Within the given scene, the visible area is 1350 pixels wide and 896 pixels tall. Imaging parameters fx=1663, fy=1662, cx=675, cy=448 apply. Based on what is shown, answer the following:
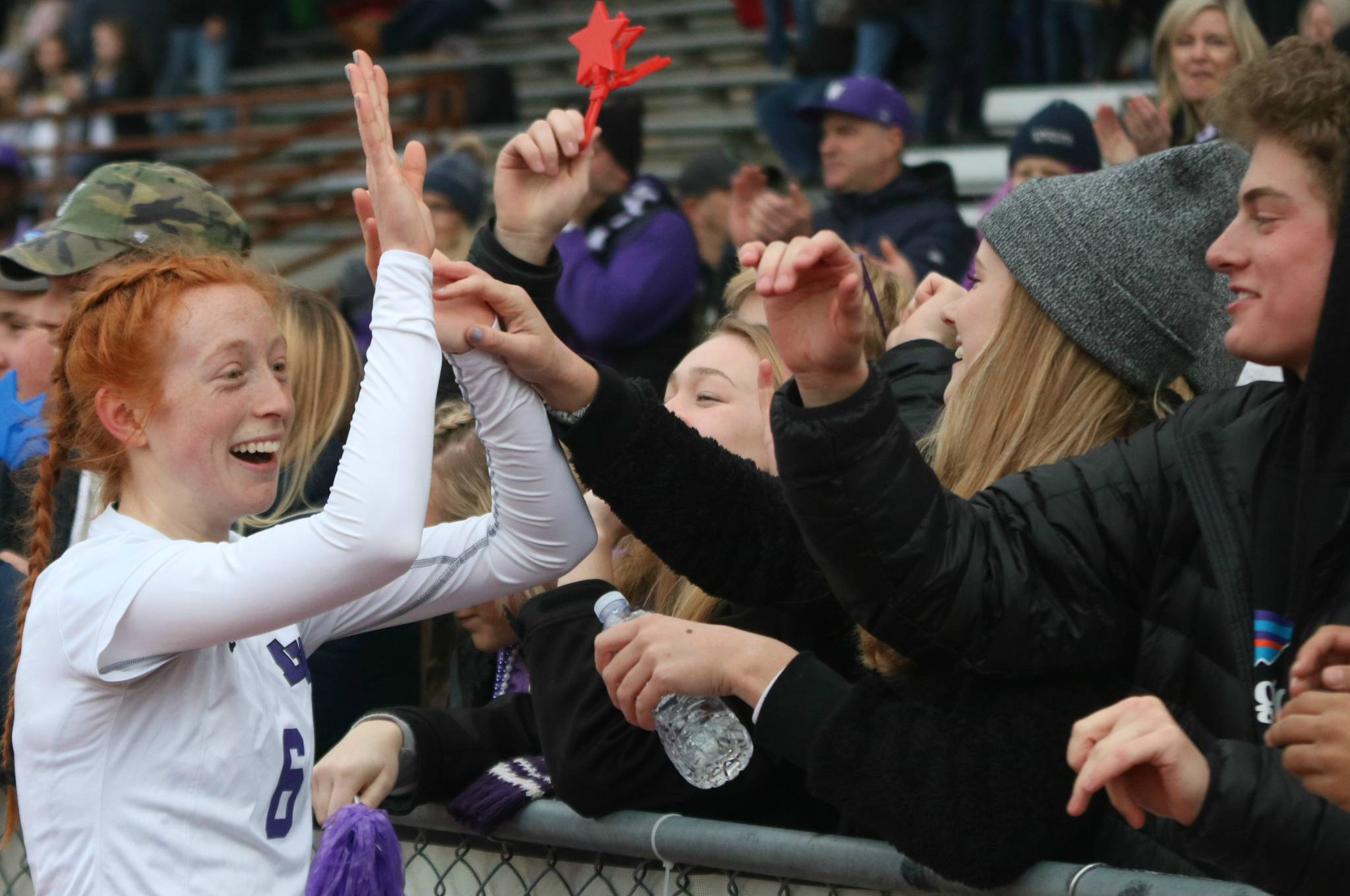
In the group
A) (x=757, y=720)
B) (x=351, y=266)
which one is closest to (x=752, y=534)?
(x=757, y=720)

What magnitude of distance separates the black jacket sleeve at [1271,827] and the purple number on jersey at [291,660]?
1.28 m

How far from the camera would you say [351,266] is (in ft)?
20.7

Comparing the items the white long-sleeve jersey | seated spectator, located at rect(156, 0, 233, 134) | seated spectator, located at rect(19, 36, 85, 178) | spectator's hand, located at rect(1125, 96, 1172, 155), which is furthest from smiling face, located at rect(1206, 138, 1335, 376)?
seated spectator, located at rect(156, 0, 233, 134)

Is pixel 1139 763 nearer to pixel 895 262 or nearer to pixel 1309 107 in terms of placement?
pixel 1309 107

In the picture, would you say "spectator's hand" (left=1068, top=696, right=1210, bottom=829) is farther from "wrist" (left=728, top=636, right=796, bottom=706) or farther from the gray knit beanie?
the gray knit beanie

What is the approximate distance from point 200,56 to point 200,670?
11006mm

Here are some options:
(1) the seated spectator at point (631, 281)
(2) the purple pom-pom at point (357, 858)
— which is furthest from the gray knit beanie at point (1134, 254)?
(1) the seated spectator at point (631, 281)

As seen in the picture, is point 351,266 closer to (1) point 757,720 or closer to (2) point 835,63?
(2) point 835,63

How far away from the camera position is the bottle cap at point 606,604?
2.66m

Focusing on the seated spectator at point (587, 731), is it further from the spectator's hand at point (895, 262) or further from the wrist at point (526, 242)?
the spectator's hand at point (895, 262)

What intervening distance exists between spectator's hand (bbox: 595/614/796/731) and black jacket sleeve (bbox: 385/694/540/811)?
22.5 inches

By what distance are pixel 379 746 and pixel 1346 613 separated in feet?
5.04

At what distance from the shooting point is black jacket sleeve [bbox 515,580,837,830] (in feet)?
8.28

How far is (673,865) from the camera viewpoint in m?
2.46
